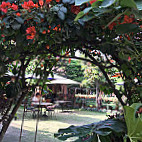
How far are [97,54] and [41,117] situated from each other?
19.8ft

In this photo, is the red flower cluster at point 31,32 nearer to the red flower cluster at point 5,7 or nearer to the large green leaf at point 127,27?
the red flower cluster at point 5,7

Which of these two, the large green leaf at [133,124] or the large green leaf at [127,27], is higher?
the large green leaf at [127,27]

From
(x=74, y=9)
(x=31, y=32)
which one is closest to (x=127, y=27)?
(x=74, y=9)

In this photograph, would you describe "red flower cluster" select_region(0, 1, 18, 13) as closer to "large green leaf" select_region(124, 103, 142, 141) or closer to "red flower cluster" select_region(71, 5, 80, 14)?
"red flower cluster" select_region(71, 5, 80, 14)

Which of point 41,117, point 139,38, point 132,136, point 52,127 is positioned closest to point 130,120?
point 132,136

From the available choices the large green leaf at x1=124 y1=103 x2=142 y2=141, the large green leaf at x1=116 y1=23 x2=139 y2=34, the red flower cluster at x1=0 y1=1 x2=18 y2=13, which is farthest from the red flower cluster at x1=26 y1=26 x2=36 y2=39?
the large green leaf at x1=124 y1=103 x2=142 y2=141

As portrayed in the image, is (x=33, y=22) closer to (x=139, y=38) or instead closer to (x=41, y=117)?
(x=139, y=38)

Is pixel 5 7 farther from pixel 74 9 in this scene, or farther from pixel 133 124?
pixel 133 124

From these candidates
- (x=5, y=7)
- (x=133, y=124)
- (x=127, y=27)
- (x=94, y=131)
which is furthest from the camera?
(x=94, y=131)

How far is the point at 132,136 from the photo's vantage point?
46.0 inches

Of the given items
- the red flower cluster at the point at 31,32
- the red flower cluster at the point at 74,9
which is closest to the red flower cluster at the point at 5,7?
the red flower cluster at the point at 31,32

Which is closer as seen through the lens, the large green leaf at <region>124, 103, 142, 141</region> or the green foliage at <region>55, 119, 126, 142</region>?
the large green leaf at <region>124, 103, 142, 141</region>

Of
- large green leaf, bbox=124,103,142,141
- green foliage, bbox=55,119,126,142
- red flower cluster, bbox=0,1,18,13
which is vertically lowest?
green foliage, bbox=55,119,126,142

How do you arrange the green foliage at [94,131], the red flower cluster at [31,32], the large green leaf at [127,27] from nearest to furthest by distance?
the large green leaf at [127,27], the red flower cluster at [31,32], the green foliage at [94,131]
